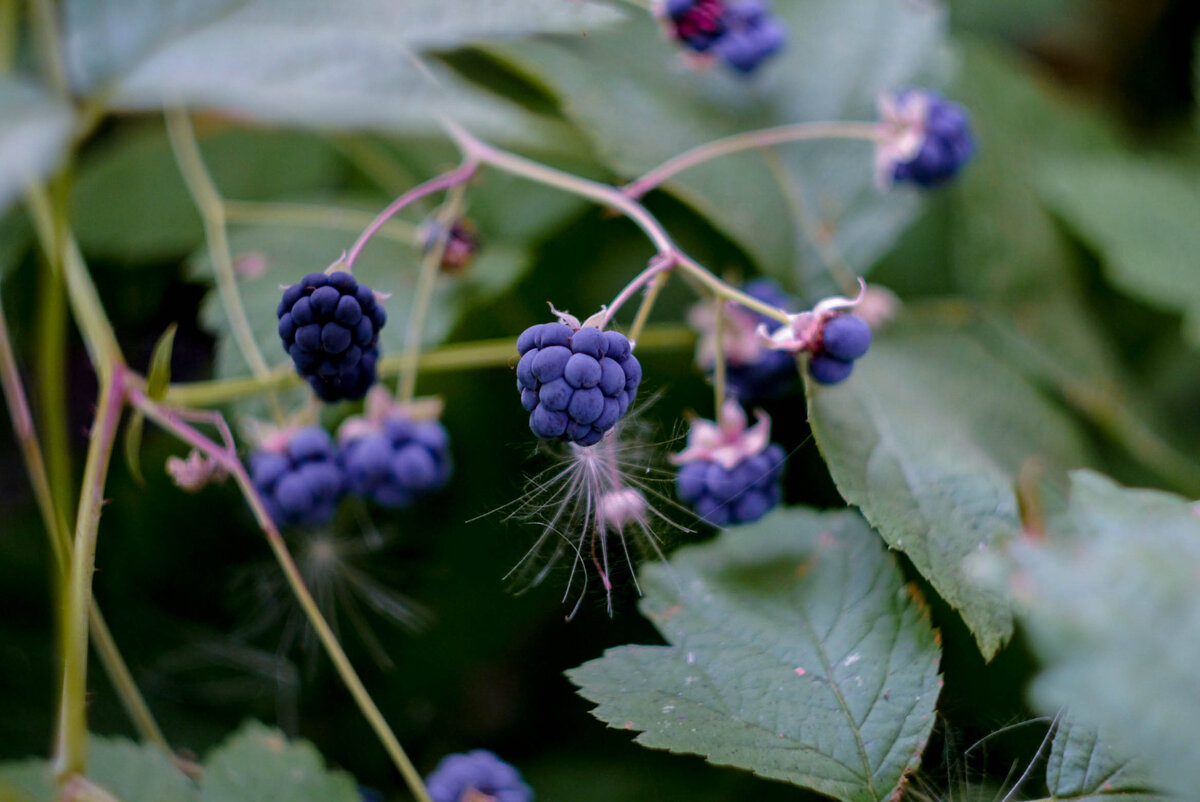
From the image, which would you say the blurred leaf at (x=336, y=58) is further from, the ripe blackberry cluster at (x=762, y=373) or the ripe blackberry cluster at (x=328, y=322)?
the ripe blackberry cluster at (x=762, y=373)

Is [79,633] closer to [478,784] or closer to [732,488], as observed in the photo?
[478,784]

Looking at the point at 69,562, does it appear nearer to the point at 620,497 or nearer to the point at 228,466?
the point at 228,466

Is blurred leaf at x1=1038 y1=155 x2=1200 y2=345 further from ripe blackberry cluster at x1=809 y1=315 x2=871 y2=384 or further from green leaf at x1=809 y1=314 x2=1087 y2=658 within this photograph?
ripe blackberry cluster at x1=809 y1=315 x2=871 y2=384

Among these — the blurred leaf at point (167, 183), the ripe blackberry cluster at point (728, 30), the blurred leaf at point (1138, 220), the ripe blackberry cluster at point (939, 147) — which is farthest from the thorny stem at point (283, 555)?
the blurred leaf at point (1138, 220)

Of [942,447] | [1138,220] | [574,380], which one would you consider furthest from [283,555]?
[1138,220]

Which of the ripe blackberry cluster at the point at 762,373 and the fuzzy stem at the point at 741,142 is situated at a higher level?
the fuzzy stem at the point at 741,142
